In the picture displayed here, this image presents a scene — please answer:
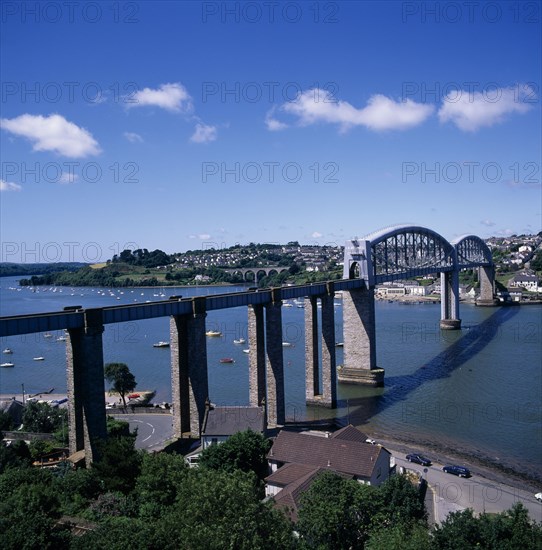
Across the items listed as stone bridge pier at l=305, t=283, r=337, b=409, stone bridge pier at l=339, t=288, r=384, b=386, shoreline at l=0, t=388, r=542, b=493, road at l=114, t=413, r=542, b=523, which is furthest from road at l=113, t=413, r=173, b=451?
stone bridge pier at l=339, t=288, r=384, b=386

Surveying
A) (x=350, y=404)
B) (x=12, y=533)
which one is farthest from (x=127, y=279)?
(x=12, y=533)

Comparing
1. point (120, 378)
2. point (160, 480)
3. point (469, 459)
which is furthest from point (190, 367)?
point (120, 378)

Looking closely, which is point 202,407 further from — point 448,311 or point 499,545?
point 448,311

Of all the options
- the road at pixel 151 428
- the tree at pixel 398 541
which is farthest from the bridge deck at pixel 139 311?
the tree at pixel 398 541

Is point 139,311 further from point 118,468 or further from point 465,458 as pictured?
point 465,458

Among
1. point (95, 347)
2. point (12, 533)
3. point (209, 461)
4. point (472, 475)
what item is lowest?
point (472, 475)

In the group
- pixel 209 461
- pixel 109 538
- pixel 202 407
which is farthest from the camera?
pixel 202 407
